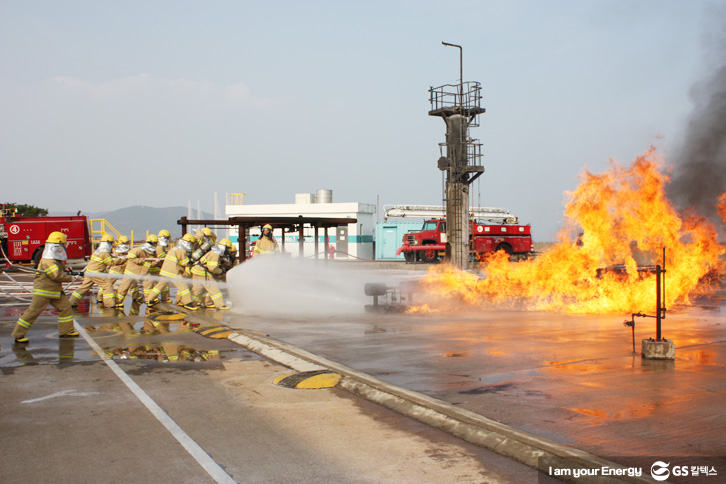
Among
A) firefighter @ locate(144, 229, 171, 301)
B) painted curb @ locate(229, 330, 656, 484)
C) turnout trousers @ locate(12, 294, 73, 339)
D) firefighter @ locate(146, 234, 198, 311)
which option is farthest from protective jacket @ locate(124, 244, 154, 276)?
painted curb @ locate(229, 330, 656, 484)

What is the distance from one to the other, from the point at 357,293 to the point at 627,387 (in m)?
11.0

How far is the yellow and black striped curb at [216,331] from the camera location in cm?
1030

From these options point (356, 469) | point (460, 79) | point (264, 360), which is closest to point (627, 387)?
point (356, 469)

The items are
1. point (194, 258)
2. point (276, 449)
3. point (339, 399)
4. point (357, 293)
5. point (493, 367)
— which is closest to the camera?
point (276, 449)

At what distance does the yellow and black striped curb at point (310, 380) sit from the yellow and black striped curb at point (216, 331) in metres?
3.39

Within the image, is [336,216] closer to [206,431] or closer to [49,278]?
[49,278]

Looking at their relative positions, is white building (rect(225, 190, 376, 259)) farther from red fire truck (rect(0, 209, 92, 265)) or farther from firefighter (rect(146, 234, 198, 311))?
firefighter (rect(146, 234, 198, 311))

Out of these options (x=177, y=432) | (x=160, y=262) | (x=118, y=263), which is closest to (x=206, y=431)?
(x=177, y=432)

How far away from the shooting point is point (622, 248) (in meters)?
13.6

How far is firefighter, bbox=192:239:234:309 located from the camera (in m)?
13.7

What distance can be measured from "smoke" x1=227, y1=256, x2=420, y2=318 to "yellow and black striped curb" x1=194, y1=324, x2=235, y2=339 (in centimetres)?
255

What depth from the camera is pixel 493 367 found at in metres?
7.51

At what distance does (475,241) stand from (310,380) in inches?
1026

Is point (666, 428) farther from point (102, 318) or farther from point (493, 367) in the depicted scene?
point (102, 318)
